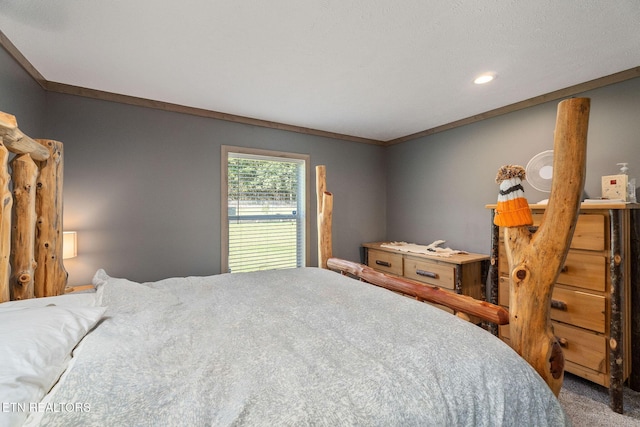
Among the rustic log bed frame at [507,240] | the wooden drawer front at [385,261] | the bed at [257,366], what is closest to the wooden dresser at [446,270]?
the wooden drawer front at [385,261]

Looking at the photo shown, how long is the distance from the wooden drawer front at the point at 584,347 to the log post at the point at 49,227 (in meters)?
3.03

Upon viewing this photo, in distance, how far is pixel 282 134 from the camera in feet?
11.9

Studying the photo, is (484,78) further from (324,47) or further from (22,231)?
(22,231)

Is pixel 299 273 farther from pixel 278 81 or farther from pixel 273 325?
pixel 278 81

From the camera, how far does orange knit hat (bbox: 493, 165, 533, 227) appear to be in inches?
48.0

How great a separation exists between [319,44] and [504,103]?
2.16 meters

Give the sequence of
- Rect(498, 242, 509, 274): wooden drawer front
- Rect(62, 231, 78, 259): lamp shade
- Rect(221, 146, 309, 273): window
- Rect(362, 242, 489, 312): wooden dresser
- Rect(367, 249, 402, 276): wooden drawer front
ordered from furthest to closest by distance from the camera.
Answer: Rect(367, 249, 402, 276): wooden drawer front
Rect(221, 146, 309, 273): window
Rect(362, 242, 489, 312): wooden dresser
Rect(498, 242, 509, 274): wooden drawer front
Rect(62, 231, 78, 259): lamp shade

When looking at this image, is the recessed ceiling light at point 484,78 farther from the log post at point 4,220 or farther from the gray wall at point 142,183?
the log post at point 4,220

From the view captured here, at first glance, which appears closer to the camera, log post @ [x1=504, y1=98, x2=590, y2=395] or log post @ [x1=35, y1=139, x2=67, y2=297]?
log post @ [x1=504, y1=98, x2=590, y2=395]

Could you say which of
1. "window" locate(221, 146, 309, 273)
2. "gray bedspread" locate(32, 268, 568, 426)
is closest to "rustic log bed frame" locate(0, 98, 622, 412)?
"gray bedspread" locate(32, 268, 568, 426)

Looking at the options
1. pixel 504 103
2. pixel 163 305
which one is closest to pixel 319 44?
pixel 163 305

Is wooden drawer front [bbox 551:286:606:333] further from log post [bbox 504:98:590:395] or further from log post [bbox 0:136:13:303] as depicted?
log post [bbox 0:136:13:303]

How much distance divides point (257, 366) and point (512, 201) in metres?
1.23

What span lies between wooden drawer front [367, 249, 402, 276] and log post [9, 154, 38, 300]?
3250 mm
